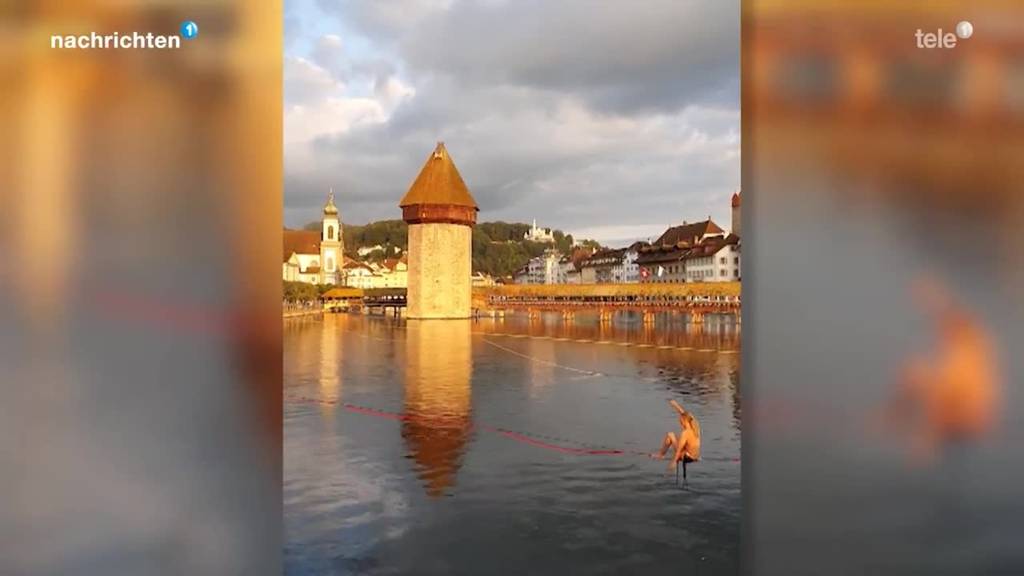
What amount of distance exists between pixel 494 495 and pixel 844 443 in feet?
11.7

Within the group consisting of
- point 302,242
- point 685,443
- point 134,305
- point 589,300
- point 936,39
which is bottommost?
point 685,443

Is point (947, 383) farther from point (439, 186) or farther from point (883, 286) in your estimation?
point (439, 186)

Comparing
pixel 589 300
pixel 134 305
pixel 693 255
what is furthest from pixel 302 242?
pixel 134 305

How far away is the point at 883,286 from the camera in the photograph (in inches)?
102

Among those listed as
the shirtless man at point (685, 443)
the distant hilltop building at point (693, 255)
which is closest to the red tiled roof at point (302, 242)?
the distant hilltop building at point (693, 255)

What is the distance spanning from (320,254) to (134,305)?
7398 centimetres

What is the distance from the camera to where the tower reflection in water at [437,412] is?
6523mm

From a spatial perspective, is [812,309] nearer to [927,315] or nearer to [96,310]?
[927,315]

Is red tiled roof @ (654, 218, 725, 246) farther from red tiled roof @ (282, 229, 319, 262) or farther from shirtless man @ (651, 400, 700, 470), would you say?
shirtless man @ (651, 400, 700, 470)

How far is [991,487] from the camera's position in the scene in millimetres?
2559

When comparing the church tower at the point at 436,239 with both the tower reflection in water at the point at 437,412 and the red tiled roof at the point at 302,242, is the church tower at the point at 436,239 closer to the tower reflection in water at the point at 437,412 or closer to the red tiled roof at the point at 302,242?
the tower reflection in water at the point at 437,412

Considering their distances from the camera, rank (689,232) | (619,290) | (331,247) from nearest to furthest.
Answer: (619,290) < (689,232) < (331,247)

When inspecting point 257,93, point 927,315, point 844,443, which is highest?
point 257,93

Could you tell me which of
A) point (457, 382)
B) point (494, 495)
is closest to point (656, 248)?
point (457, 382)
